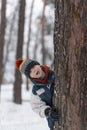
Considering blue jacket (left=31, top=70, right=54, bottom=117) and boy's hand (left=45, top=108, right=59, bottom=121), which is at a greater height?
blue jacket (left=31, top=70, right=54, bottom=117)

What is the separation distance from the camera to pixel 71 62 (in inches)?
183

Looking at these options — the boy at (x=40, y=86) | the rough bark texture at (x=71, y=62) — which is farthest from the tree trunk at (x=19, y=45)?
the rough bark texture at (x=71, y=62)

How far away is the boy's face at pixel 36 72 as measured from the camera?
16.8 ft

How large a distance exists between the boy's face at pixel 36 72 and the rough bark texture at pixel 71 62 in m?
0.26

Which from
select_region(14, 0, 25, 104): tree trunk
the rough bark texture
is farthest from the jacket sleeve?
select_region(14, 0, 25, 104): tree trunk

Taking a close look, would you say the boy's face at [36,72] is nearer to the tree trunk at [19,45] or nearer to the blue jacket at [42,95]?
the blue jacket at [42,95]

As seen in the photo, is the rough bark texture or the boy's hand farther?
the boy's hand

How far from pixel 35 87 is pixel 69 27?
888 millimetres

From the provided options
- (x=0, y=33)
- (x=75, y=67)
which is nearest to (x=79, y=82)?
(x=75, y=67)

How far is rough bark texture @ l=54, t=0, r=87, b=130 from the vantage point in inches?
178

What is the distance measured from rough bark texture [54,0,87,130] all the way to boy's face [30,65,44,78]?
10.3 inches

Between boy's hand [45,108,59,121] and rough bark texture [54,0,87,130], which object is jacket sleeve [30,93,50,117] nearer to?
boy's hand [45,108,59,121]

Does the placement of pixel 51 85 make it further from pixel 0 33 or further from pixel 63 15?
pixel 0 33

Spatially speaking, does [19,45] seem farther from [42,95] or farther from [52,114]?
[52,114]
